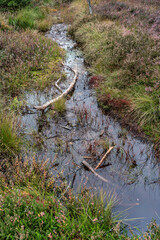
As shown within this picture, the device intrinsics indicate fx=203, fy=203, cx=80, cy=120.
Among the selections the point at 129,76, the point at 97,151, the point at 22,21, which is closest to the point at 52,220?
the point at 97,151

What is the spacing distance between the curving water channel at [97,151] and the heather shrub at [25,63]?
79 cm

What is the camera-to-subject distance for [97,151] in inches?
189

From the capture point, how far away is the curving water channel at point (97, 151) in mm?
3836

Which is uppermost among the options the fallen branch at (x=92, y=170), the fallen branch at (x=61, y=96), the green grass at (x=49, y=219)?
the green grass at (x=49, y=219)

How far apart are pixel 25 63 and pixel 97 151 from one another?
219 inches

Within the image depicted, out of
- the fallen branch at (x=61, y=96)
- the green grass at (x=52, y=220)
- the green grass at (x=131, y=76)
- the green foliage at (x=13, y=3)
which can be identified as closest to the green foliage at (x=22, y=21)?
the green foliage at (x=13, y=3)

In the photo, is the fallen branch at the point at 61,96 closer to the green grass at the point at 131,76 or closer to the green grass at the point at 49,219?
the green grass at the point at 131,76

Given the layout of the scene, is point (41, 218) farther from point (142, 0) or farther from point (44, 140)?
point (142, 0)

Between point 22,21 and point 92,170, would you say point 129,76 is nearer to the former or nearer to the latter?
point 92,170

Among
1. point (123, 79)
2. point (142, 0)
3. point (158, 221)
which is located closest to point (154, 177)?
point (158, 221)

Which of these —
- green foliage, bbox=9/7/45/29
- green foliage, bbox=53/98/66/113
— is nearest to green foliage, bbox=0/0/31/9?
green foliage, bbox=9/7/45/29

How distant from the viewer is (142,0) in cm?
1623

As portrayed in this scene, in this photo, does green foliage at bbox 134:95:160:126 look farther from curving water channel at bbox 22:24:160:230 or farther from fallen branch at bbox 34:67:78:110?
fallen branch at bbox 34:67:78:110

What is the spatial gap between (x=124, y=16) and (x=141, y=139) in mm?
9412
